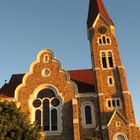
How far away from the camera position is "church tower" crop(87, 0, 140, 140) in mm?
28953

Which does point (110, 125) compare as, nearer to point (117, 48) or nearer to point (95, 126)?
point (95, 126)

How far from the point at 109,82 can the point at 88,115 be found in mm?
5108

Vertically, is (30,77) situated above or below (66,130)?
above

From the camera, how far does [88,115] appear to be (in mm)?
31594

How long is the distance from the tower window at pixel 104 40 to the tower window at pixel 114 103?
8.94m

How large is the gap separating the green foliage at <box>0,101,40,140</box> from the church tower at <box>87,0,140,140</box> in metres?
9.55

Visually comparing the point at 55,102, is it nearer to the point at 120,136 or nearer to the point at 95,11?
the point at 120,136

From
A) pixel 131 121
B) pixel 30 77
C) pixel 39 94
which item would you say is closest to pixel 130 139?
pixel 131 121

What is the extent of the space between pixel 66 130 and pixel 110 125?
5.28 m

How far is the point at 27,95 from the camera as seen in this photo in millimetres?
32875

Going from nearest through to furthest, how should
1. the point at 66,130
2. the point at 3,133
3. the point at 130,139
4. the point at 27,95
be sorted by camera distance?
the point at 3,133 → the point at 130,139 → the point at 66,130 → the point at 27,95

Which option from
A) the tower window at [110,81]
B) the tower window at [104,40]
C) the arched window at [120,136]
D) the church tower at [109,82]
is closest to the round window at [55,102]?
the church tower at [109,82]

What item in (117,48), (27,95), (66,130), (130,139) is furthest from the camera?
(117,48)

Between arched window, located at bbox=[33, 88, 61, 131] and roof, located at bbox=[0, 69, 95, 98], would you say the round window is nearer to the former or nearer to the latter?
arched window, located at bbox=[33, 88, 61, 131]
